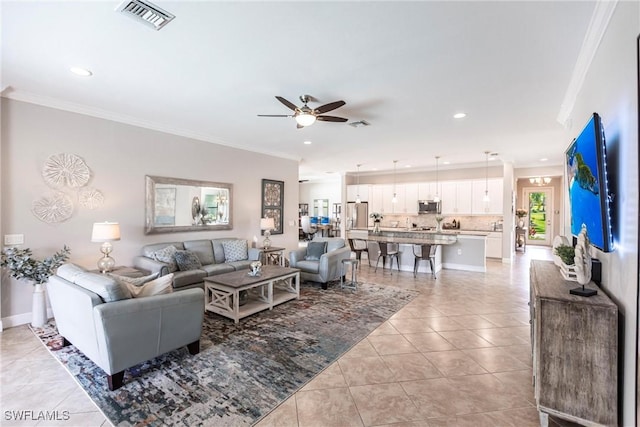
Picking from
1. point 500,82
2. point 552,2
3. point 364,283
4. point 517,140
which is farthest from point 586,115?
point 364,283

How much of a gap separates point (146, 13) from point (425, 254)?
586 cm

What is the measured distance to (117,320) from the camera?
87.6 inches

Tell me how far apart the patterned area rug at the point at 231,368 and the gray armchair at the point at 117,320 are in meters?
0.18

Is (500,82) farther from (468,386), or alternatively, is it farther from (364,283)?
(364,283)

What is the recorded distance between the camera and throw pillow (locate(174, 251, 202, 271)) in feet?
14.5

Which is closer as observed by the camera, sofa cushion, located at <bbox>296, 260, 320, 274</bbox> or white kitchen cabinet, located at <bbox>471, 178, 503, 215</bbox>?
sofa cushion, located at <bbox>296, 260, 320, 274</bbox>

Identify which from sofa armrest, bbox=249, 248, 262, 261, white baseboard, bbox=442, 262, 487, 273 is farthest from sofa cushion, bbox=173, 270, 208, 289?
white baseboard, bbox=442, 262, 487, 273

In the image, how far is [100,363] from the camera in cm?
232

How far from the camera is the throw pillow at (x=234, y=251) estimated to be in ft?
17.6

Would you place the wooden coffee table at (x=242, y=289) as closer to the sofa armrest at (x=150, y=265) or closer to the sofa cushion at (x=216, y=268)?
the sofa cushion at (x=216, y=268)

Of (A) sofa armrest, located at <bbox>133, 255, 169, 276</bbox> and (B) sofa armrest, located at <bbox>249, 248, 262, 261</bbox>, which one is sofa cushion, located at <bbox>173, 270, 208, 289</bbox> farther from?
(B) sofa armrest, located at <bbox>249, 248, 262, 261</bbox>

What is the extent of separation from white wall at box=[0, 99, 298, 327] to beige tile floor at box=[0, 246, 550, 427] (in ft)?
3.73

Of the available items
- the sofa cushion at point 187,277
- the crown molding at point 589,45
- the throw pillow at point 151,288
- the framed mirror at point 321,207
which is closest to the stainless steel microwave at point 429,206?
the framed mirror at point 321,207

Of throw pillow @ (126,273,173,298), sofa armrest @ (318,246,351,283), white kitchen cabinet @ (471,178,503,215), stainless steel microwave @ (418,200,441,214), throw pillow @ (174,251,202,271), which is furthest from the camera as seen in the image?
stainless steel microwave @ (418,200,441,214)
